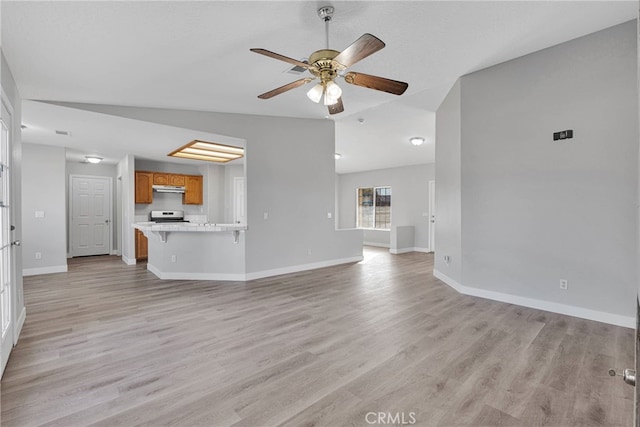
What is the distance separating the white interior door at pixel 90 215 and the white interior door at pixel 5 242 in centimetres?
576

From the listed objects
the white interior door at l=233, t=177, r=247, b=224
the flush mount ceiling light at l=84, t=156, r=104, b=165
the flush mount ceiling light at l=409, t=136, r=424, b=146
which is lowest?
the white interior door at l=233, t=177, r=247, b=224

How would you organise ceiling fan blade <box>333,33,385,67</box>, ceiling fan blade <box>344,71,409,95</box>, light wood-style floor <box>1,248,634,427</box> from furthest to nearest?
ceiling fan blade <box>344,71,409,95</box>, ceiling fan blade <box>333,33,385,67</box>, light wood-style floor <box>1,248,634,427</box>

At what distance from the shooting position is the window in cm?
966

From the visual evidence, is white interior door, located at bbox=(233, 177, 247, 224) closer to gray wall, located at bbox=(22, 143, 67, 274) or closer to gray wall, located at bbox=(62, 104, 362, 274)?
gray wall, located at bbox=(62, 104, 362, 274)

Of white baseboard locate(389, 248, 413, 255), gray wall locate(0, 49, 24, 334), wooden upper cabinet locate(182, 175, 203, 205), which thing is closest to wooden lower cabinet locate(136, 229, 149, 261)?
wooden upper cabinet locate(182, 175, 203, 205)

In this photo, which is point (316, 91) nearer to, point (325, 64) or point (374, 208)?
point (325, 64)

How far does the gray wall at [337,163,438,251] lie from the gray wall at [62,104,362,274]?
11.3 feet

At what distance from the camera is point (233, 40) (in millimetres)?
2646

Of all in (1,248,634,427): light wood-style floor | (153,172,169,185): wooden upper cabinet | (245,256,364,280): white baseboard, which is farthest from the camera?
(153,172,169,185): wooden upper cabinet

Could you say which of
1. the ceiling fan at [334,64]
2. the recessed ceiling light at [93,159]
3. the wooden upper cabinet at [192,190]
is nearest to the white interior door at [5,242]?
the ceiling fan at [334,64]

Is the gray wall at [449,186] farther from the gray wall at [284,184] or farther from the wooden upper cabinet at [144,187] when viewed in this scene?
the wooden upper cabinet at [144,187]

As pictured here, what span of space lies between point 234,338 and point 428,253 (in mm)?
6489

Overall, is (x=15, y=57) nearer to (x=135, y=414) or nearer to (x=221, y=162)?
(x=135, y=414)

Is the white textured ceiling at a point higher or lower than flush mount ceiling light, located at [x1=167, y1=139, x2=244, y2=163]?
higher
